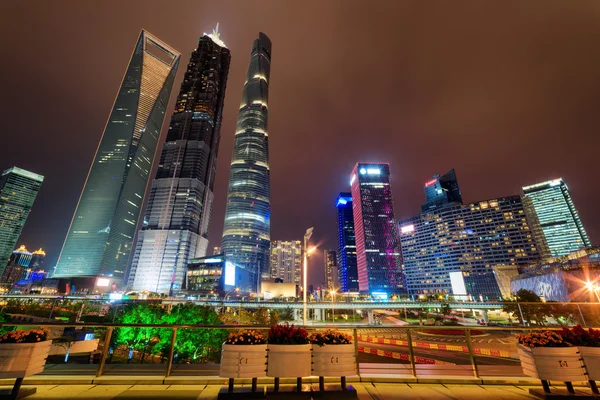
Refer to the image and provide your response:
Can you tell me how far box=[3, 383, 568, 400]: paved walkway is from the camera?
580cm

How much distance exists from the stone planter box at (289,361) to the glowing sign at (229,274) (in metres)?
136

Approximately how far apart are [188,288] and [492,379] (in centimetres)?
14997

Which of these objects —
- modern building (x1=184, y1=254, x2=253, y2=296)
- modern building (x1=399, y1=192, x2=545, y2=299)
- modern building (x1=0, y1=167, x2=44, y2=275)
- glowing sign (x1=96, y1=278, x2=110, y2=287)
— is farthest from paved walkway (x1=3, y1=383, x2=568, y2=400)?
modern building (x1=0, y1=167, x2=44, y2=275)

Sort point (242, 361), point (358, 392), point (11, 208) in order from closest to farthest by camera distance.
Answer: point (242, 361) → point (358, 392) → point (11, 208)

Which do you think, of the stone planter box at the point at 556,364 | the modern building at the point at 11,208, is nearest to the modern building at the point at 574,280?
the stone planter box at the point at 556,364

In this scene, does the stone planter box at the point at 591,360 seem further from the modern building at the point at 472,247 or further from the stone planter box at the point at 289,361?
the modern building at the point at 472,247

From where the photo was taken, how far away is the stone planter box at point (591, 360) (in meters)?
5.78

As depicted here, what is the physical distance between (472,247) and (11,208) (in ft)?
1088

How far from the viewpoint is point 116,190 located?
172 meters

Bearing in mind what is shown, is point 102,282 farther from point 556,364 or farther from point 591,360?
point 591,360

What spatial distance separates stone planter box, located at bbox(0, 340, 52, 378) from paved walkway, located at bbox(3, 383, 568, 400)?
65cm

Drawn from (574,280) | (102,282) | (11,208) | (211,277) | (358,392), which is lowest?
(358,392)

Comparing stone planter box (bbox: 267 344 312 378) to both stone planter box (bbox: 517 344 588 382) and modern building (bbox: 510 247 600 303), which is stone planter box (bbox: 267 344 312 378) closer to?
stone planter box (bbox: 517 344 588 382)

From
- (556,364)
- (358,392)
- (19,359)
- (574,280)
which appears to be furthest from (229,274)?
(556,364)
